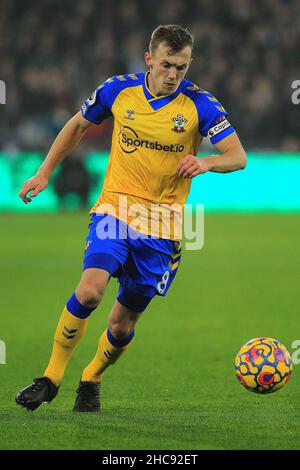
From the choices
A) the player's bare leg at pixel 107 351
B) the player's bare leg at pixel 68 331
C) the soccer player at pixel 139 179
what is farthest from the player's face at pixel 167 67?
the player's bare leg at pixel 107 351

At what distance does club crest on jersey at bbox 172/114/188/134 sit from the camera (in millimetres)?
5809

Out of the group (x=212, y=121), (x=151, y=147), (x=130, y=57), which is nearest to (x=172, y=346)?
(x=151, y=147)

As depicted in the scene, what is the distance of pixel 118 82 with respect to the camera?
6.00m

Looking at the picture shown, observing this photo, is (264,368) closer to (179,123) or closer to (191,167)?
(191,167)

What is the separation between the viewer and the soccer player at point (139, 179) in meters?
5.68

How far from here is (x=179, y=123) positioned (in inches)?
229

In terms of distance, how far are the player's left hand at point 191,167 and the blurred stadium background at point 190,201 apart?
51.2 inches

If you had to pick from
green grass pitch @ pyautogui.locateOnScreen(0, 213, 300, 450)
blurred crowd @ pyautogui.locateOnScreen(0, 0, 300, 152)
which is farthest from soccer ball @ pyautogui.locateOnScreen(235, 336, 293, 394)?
blurred crowd @ pyautogui.locateOnScreen(0, 0, 300, 152)

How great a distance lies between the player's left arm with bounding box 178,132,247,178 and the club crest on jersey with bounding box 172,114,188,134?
23 cm

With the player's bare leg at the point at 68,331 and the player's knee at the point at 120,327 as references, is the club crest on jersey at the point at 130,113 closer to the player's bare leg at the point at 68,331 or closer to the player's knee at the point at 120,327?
the player's bare leg at the point at 68,331

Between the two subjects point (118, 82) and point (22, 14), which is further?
point (22, 14)
